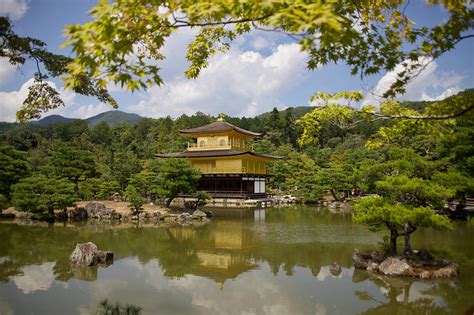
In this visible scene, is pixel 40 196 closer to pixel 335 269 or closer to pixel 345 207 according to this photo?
pixel 335 269

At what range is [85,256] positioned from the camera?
8773mm

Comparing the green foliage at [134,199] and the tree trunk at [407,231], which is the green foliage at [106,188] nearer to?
the green foliage at [134,199]

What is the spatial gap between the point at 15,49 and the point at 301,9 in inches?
152

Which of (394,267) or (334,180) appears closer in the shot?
(394,267)

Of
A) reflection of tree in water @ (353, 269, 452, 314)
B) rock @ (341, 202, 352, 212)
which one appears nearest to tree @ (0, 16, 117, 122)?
reflection of tree in water @ (353, 269, 452, 314)

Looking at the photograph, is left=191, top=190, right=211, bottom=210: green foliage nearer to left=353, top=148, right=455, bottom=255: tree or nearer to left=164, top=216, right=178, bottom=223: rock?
left=164, top=216, right=178, bottom=223: rock

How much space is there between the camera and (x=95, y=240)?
11867mm

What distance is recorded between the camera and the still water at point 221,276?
247 inches

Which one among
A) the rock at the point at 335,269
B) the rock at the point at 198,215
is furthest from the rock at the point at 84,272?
the rock at the point at 198,215

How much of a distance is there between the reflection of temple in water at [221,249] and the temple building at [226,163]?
10.7 meters

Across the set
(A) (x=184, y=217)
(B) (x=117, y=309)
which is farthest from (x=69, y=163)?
(B) (x=117, y=309)

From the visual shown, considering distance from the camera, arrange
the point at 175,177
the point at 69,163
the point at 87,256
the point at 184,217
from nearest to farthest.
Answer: the point at 87,256, the point at 184,217, the point at 175,177, the point at 69,163

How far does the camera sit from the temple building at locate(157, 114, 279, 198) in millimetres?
26594

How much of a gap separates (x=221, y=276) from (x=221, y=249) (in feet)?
8.93
